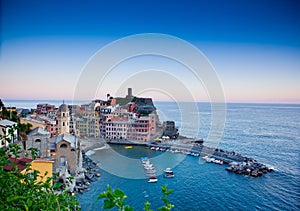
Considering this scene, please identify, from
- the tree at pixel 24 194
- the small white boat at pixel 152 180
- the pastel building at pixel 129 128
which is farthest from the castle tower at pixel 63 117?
the tree at pixel 24 194

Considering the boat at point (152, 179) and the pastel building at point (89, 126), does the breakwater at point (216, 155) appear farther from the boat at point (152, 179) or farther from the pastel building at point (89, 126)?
the boat at point (152, 179)

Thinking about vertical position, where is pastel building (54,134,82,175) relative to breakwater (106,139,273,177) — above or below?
above

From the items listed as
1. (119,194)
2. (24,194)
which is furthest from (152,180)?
(119,194)

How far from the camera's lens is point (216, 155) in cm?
931

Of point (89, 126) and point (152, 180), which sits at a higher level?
point (89, 126)

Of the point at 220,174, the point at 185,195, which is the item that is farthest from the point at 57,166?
the point at 220,174

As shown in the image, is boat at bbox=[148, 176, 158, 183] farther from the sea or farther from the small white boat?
the sea

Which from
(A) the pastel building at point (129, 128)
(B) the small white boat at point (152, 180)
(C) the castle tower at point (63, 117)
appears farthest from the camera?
(A) the pastel building at point (129, 128)

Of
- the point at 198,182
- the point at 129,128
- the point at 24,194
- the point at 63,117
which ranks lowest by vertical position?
the point at 198,182

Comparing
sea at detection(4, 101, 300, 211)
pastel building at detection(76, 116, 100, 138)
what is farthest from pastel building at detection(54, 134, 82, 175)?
pastel building at detection(76, 116, 100, 138)

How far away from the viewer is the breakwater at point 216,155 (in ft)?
24.6

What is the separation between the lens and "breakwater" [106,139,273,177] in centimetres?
749

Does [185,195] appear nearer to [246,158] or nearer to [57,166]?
[57,166]

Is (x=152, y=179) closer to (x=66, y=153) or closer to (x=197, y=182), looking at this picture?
(x=197, y=182)
